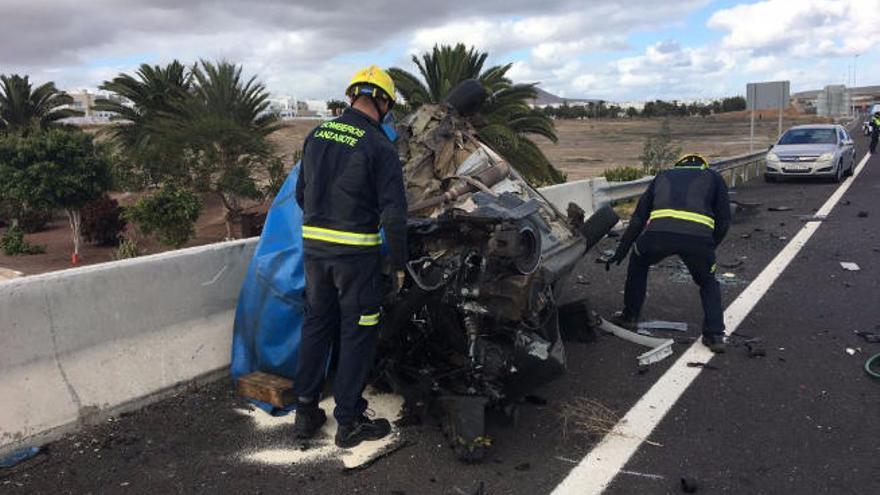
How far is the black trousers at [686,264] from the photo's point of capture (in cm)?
523

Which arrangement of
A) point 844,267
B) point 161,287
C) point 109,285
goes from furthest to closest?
point 844,267
point 161,287
point 109,285

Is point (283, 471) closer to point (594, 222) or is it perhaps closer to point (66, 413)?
point (66, 413)

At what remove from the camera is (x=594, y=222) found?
508 cm

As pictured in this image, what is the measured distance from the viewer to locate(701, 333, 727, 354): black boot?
16.7ft

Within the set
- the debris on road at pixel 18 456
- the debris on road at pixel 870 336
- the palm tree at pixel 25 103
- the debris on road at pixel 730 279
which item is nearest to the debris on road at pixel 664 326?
the debris on road at pixel 870 336

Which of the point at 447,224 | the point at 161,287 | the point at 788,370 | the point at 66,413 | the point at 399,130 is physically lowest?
the point at 788,370

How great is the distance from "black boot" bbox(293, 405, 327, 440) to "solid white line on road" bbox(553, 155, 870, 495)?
1410 mm

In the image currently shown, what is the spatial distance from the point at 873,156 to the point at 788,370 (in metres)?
25.6

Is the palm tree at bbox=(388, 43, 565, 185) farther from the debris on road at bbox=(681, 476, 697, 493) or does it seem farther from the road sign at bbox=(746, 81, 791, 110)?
the road sign at bbox=(746, 81, 791, 110)

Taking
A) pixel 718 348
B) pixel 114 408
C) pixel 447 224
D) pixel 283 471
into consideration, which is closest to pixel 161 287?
pixel 114 408

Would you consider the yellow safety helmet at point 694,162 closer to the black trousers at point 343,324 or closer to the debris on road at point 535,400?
the debris on road at point 535,400

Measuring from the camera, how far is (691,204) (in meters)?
5.41

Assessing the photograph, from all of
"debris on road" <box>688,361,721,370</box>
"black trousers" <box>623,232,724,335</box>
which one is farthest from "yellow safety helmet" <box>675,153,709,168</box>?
"debris on road" <box>688,361,721,370</box>

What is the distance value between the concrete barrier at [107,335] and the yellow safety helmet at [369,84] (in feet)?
5.21
